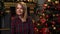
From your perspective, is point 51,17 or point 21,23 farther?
point 51,17

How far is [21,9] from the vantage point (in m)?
5.02

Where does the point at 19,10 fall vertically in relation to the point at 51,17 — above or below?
above

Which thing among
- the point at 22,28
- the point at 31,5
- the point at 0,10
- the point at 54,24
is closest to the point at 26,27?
the point at 22,28

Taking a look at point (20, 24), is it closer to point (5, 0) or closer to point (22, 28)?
point (22, 28)

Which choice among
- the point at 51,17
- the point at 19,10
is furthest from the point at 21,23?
the point at 51,17

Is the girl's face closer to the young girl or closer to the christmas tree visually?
the young girl

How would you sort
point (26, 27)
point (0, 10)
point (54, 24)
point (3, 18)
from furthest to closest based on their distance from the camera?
point (3, 18) → point (0, 10) → point (54, 24) → point (26, 27)

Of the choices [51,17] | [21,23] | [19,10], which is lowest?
[51,17]

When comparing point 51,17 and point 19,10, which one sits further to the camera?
point 51,17

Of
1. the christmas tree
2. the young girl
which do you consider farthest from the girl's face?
the christmas tree

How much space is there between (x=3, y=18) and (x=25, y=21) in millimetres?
2946

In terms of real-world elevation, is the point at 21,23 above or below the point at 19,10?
below

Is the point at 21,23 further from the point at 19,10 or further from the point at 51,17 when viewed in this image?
the point at 51,17

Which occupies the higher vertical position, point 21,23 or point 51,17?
point 21,23
